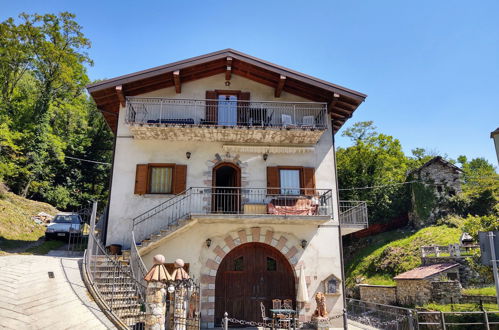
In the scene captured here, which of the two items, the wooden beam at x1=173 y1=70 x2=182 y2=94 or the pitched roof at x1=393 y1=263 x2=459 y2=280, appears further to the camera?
the pitched roof at x1=393 y1=263 x2=459 y2=280

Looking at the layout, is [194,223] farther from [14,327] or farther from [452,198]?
[452,198]

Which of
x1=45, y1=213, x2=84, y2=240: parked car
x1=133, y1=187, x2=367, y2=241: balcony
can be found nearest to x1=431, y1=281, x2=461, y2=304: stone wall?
x1=133, y1=187, x2=367, y2=241: balcony

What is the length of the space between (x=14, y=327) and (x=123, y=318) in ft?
8.13

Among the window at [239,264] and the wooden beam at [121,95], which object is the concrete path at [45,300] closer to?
the window at [239,264]

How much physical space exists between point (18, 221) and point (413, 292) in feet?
74.1

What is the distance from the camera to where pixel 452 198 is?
91.7ft

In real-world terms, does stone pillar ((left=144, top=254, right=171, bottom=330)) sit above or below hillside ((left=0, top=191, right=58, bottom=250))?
below

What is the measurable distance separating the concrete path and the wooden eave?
7198 millimetres

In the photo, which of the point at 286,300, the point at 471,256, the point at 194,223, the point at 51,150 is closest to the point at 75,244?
the point at 194,223

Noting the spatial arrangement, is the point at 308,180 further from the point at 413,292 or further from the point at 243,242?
the point at 413,292

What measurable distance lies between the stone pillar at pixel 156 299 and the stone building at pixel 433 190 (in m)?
26.0

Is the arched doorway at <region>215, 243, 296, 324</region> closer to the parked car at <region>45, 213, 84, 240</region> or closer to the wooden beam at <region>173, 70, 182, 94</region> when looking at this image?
the wooden beam at <region>173, 70, 182, 94</region>

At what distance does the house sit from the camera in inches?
506

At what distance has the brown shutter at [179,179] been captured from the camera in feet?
44.9
